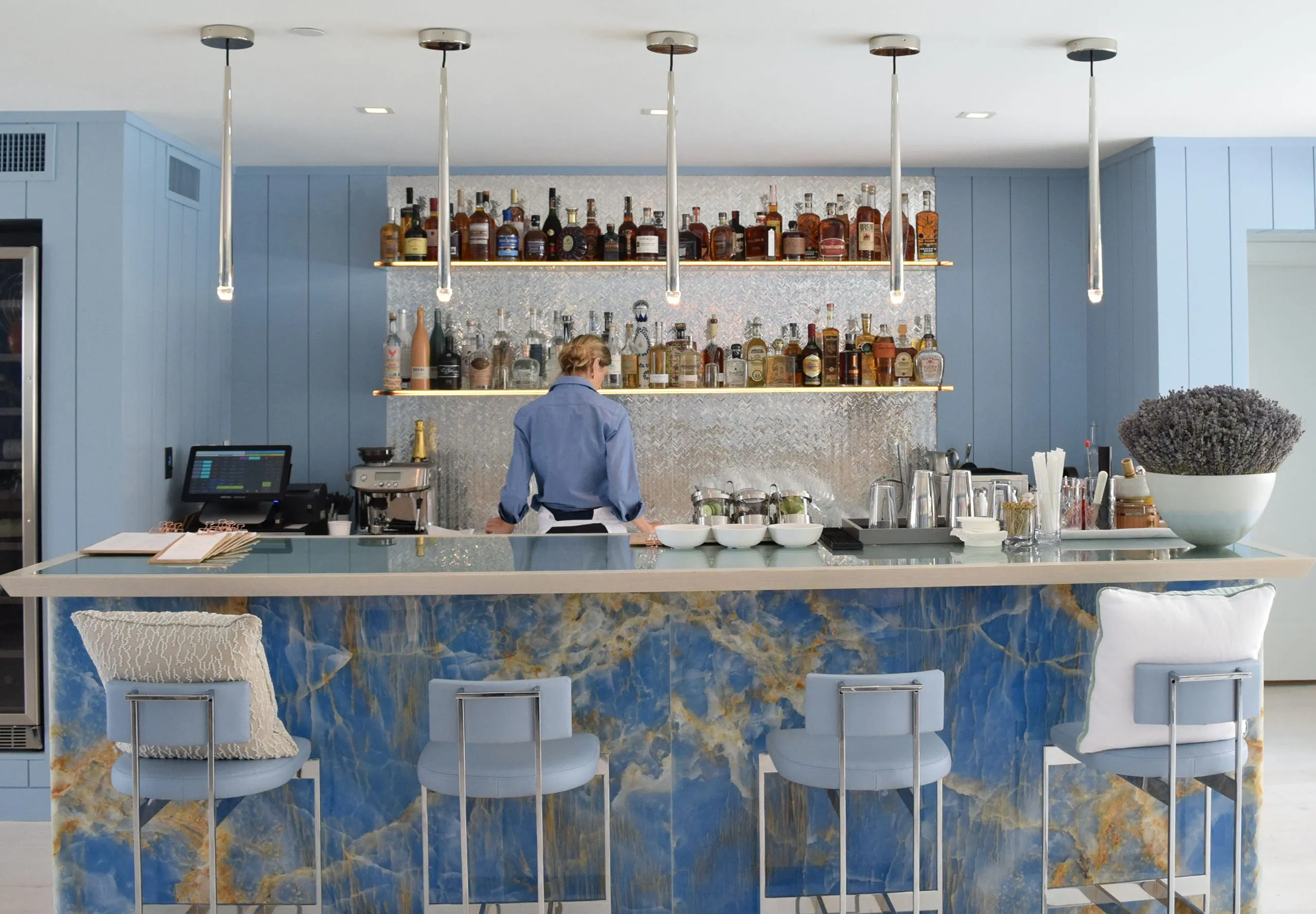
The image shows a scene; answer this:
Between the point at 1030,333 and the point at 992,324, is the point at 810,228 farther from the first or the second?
the point at 1030,333

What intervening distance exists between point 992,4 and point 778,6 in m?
0.57

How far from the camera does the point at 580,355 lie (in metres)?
4.20

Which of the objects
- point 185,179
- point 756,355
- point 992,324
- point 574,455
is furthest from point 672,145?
point 992,324

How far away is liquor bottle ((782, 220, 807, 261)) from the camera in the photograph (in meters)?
5.07

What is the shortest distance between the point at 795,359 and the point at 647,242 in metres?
0.83

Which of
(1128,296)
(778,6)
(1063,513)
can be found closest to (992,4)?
(778,6)

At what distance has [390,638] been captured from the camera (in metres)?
2.98

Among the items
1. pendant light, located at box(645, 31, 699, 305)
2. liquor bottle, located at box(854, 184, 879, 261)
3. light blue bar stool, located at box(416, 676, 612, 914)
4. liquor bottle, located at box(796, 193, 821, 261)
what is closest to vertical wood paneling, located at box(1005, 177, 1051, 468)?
liquor bottle, located at box(854, 184, 879, 261)

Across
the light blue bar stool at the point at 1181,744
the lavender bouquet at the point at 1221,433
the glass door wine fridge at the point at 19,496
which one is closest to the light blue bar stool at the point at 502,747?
the light blue bar stool at the point at 1181,744

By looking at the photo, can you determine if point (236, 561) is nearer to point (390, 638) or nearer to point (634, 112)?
point (390, 638)

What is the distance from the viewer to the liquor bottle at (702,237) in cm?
516

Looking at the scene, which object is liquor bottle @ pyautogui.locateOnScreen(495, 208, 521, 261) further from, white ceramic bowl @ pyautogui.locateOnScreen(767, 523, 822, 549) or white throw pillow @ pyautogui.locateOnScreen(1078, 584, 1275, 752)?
white throw pillow @ pyautogui.locateOnScreen(1078, 584, 1275, 752)

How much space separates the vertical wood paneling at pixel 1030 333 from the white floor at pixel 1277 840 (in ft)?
5.30

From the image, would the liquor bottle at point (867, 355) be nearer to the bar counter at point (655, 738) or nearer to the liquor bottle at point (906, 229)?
the liquor bottle at point (906, 229)
